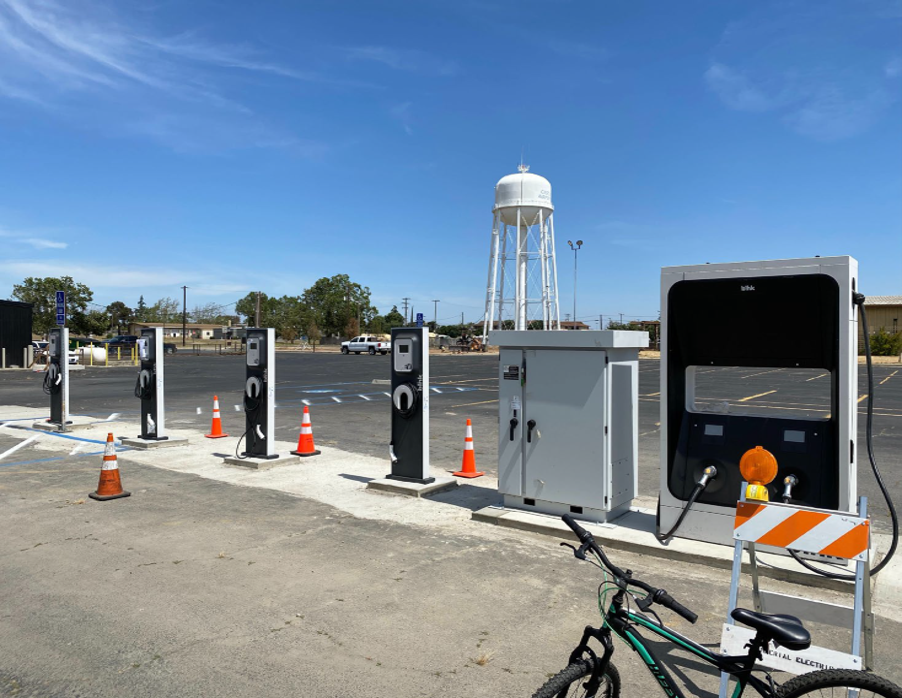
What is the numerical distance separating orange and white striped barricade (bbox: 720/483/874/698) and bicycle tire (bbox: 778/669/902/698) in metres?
0.37

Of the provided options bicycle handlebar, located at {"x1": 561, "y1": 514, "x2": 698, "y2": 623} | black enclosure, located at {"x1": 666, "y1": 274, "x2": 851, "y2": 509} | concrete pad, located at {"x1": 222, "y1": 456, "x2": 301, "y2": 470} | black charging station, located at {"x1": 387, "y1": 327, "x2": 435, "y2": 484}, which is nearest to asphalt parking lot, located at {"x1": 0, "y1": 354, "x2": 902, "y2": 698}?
concrete pad, located at {"x1": 222, "y1": 456, "x2": 301, "y2": 470}

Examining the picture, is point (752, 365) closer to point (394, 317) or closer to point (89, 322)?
point (89, 322)

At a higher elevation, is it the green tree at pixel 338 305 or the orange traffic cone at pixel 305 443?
the green tree at pixel 338 305

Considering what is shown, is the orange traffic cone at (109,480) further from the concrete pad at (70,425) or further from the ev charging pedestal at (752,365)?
the concrete pad at (70,425)

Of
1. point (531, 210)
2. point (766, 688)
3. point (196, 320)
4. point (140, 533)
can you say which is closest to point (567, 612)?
point (766, 688)

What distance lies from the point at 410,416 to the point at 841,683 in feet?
20.2

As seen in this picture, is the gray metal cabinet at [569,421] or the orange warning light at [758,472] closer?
the orange warning light at [758,472]

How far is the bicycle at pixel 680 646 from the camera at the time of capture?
2342mm

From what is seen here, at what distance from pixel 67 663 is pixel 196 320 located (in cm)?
15273

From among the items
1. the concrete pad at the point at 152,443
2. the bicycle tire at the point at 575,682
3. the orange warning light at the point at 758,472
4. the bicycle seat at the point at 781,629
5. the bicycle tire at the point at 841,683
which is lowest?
the concrete pad at the point at 152,443

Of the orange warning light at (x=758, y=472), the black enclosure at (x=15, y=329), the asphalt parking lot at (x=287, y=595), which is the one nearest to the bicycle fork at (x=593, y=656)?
the asphalt parking lot at (x=287, y=595)

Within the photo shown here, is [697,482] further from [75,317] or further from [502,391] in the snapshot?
[75,317]

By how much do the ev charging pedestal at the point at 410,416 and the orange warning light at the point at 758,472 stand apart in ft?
16.2

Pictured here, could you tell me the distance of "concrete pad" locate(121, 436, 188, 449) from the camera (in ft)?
37.1
